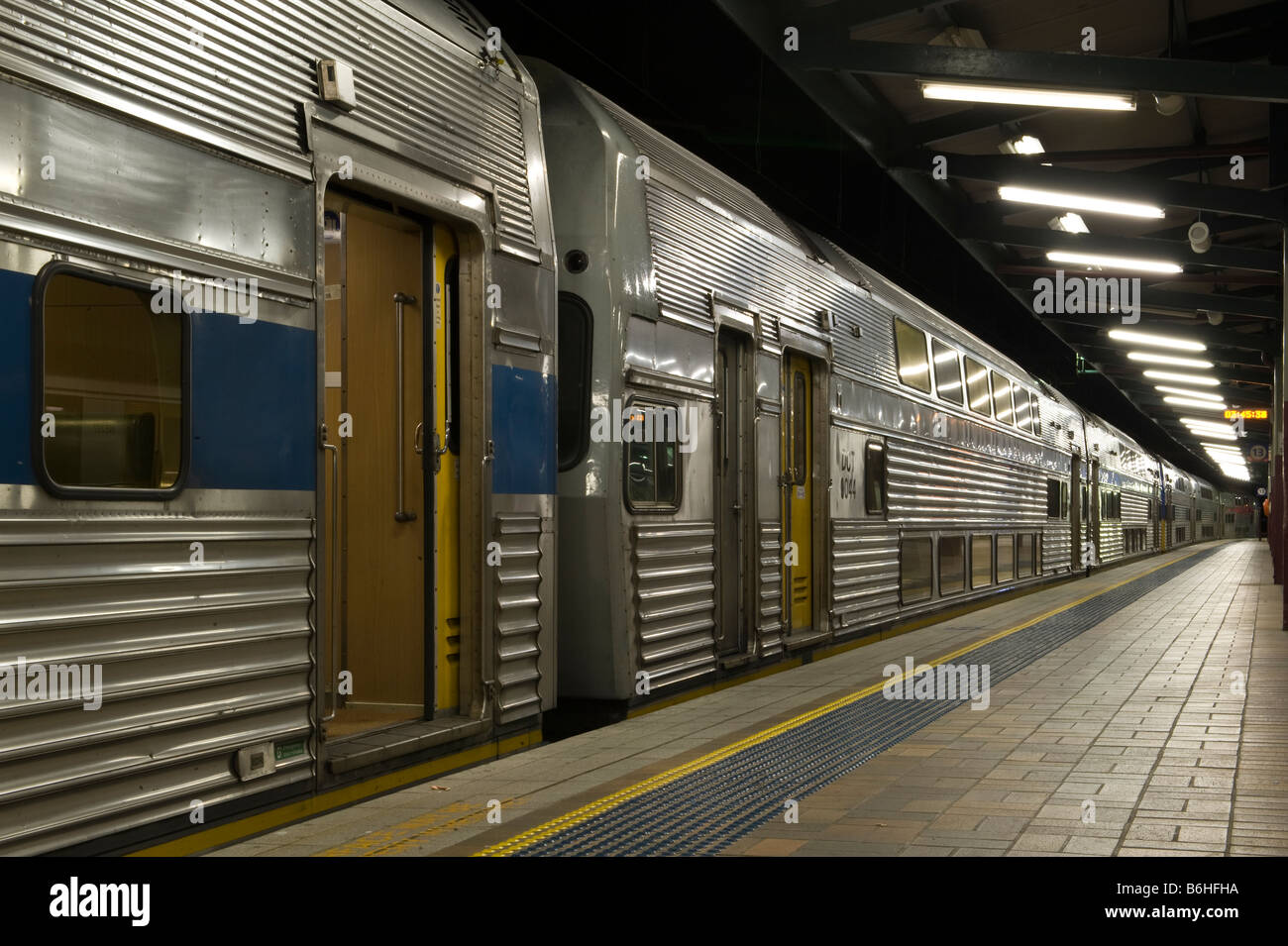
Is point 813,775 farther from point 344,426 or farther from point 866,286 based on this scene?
point 866,286

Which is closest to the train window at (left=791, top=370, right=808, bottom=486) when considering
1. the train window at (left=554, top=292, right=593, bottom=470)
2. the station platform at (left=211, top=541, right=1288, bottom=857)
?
the station platform at (left=211, top=541, right=1288, bottom=857)

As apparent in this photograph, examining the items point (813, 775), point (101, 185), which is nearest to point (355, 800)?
point (813, 775)

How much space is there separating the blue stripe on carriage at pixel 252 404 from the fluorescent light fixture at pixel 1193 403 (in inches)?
1262

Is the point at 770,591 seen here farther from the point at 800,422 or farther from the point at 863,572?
the point at 863,572

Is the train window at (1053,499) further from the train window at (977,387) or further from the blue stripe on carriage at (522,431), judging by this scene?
the blue stripe on carriage at (522,431)

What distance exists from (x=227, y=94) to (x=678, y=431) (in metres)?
3.86

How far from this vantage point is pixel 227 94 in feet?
14.4

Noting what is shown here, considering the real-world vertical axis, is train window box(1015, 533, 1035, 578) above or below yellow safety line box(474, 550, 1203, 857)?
above

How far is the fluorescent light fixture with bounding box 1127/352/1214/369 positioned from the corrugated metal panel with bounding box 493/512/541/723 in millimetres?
21240

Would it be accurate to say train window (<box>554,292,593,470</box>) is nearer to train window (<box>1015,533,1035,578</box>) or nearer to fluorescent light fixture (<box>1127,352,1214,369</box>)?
train window (<box>1015,533,1035,578</box>)

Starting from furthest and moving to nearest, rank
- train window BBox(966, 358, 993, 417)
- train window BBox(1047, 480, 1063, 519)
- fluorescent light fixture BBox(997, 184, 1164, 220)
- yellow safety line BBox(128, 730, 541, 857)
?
train window BBox(1047, 480, 1063, 519)
train window BBox(966, 358, 993, 417)
fluorescent light fixture BBox(997, 184, 1164, 220)
yellow safety line BBox(128, 730, 541, 857)

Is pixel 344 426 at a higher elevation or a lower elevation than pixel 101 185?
lower

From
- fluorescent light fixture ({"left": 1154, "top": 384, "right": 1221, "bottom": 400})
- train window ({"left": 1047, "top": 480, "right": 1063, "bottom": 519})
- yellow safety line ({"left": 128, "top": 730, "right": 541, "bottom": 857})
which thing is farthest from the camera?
fluorescent light fixture ({"left": 1154, "top": 384, "right": 1221, "bottom": 400})

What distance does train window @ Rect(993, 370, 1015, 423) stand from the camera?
1656cm
